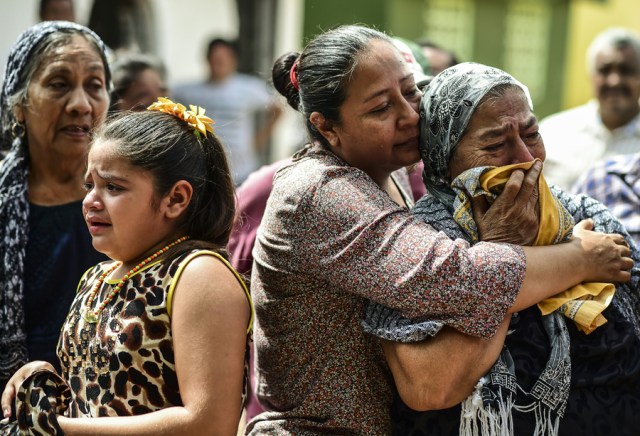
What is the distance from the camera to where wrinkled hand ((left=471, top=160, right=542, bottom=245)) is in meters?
2.53

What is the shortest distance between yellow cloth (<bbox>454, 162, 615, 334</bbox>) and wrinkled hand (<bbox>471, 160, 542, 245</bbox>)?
3 cm

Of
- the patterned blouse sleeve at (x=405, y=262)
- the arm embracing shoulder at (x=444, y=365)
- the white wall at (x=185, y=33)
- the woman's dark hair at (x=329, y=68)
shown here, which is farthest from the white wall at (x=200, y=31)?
the arm embracing shoulder at (x=444, y=365)

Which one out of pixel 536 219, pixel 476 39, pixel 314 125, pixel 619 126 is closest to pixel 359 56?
pixel 314 125

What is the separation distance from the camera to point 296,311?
263 cm

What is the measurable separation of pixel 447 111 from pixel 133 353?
1.10m

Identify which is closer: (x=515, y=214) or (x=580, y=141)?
(x=515, y=214)

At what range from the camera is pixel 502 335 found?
248 cm

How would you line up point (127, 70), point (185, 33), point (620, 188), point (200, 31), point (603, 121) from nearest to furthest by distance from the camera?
point (620, 188) < point (127, 70) < point (603, 121) < point (185, 33) < point (200, 31)

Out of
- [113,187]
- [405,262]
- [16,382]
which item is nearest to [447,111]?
[405,262]

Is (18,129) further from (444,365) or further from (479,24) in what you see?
(479,24)

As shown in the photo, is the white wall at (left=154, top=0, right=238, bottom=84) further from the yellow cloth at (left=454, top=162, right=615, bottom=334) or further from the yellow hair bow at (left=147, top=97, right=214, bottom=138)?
the yellow cloth at (left=454, top=162, right=615, bottom=334)

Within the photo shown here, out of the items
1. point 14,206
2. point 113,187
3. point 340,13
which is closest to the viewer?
point 113,187

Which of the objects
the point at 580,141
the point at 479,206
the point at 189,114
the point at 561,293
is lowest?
the point at 580,141

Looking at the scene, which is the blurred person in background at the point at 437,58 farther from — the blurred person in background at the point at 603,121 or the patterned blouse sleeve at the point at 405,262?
the patterned blouse sleeve at the point at 405,262
